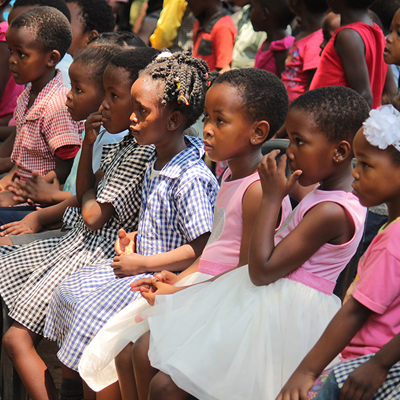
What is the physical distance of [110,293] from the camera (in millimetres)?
2127

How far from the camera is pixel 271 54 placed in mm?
4676

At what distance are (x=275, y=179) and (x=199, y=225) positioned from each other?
0.52 m

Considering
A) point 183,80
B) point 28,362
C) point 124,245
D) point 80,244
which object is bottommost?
point 28,362

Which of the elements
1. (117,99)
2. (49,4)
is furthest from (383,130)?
(49,4)

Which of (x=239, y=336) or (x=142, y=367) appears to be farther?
(x=142, y=367)

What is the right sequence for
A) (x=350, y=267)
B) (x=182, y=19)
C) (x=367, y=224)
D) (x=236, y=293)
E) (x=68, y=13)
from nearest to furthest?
(x=236, y=293)
(x=350, y=267)
(x=367, y=224)
(x=68, y=13)
(x=182, y=19)

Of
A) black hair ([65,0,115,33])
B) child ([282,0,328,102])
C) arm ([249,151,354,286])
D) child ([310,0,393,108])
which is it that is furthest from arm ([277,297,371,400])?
black hair ([65,0,115,33])

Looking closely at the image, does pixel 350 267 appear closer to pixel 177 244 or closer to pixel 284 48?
pixel 177 244

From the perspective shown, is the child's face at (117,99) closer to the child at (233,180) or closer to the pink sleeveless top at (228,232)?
the child at (233,180)

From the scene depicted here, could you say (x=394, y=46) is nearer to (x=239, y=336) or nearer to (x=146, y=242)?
(x=146, y=242)

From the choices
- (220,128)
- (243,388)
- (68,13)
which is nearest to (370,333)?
(243,388)

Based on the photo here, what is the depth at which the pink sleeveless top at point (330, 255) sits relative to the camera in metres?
A: 1.71

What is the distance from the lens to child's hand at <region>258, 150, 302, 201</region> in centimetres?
170

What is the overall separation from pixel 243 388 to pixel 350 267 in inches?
23.6
